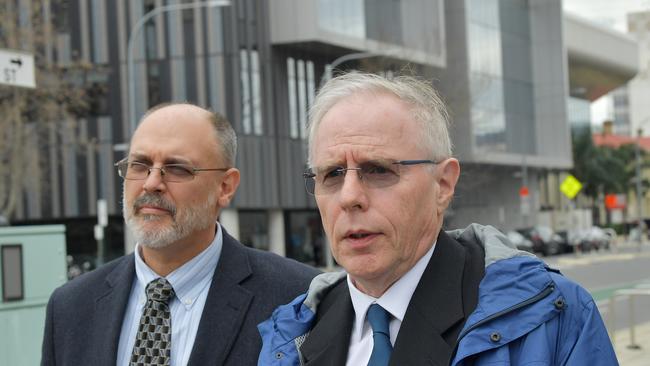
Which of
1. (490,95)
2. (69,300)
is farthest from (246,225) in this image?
(69,300)

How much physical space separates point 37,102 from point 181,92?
952 centimetres

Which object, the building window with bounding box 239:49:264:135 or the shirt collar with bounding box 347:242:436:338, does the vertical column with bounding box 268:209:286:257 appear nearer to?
the building window with bounding box 239:49:264:135

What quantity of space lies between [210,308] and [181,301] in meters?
0.11

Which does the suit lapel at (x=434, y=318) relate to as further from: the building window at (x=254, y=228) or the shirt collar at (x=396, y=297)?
the building window at (x=254, y=228)

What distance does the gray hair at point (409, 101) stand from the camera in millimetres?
2770

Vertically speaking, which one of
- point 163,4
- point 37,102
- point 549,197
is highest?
point 163,4

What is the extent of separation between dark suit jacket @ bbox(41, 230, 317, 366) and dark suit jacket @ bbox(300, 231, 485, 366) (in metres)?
1.01

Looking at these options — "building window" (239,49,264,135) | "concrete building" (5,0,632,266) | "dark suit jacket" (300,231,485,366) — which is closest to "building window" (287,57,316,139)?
"concrete building" (5,0,632,266)

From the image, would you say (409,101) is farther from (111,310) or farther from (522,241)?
(522,241)

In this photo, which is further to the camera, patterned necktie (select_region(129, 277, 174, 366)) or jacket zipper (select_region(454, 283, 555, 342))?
patterned necktie (select_region(129, 277, 174, 366))

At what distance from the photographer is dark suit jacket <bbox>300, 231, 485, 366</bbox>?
2568 millimetres

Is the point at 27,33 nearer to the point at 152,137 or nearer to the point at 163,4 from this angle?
the point at 163,4

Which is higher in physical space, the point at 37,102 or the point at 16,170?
the point at 37,102

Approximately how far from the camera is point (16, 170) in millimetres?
31719
